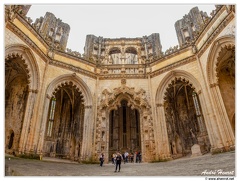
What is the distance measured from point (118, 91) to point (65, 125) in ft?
22.9

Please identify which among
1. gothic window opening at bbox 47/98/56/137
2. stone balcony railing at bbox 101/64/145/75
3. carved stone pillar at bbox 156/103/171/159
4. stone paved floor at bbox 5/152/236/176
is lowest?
stone paved floor at bbox 5/152/236/176

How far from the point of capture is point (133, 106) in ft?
54.3

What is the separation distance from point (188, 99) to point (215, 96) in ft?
21.8

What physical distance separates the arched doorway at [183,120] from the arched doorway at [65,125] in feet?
28.9

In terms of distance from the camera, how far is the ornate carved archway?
48.1ft

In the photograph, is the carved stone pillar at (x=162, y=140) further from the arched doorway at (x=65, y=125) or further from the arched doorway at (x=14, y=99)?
the arched doorway at (x=14, y=99)

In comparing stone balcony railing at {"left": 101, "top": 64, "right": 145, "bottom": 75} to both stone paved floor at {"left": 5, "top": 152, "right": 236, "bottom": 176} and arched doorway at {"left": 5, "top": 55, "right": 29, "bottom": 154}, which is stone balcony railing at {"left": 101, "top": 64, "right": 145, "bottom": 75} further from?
stone paved floor at {"left": 5, "top": 152, "right": 236, "bottom": 176}

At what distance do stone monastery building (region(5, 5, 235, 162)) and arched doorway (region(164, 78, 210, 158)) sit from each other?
0.10 metres

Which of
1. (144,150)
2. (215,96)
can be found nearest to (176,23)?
(215,96)

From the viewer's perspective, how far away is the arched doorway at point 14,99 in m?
14.1

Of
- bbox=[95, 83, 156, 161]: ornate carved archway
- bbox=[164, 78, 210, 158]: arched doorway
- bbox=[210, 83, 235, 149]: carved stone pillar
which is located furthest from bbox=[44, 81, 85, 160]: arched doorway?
bbox=[210, 83, 235, 149]: carved stone pillar

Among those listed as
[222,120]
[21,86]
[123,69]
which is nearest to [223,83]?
[222,120]

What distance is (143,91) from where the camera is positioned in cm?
1678

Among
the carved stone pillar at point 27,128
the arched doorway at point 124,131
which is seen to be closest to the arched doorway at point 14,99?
the carved stone pillar at point 27,128
